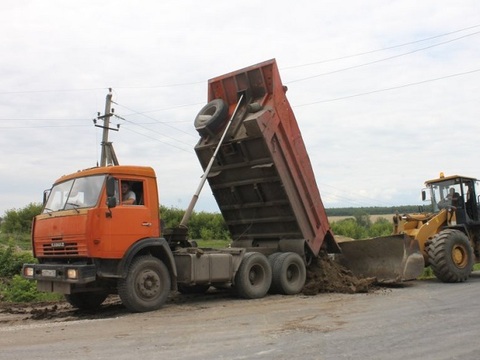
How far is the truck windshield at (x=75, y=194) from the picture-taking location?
9008 mm

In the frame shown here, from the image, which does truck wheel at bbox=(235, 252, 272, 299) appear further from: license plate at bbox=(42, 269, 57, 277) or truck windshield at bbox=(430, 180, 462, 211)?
truck windshield at bbox=(430, 180, 462, 211)

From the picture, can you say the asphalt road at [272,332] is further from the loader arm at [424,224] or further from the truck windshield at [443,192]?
the truck windshield at [443,192]

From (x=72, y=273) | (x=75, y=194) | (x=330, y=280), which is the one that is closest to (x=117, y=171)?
(x=75, y=194)

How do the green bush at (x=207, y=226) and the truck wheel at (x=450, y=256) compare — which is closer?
the truck wheel at (x=450, y=256)

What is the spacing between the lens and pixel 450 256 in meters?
12.7

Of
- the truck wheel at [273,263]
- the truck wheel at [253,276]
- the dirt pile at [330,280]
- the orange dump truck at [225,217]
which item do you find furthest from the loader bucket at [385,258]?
the truck wheel at [253,276]

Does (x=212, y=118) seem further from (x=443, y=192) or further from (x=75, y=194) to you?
(x=443, y=192)

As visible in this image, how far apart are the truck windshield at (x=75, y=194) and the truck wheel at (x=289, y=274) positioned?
4313 mm

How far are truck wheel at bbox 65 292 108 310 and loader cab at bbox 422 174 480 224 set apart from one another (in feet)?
30.5

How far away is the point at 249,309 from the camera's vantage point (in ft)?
30.9

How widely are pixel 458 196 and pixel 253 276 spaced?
665 centimetres

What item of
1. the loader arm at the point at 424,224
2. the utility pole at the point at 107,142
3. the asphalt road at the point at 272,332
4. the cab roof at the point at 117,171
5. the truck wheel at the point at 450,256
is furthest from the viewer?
the utility pole at the point at 107,142

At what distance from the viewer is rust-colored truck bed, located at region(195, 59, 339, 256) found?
1116 centimetres

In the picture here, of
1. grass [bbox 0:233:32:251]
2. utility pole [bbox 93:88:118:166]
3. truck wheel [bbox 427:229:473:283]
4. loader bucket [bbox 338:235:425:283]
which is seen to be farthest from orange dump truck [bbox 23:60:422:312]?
utility pole [bbox 93:88:118:166]
